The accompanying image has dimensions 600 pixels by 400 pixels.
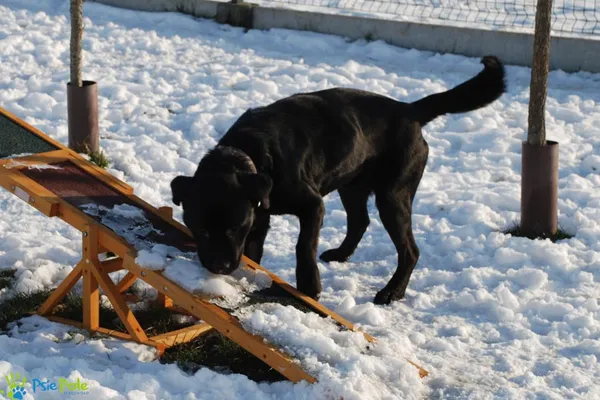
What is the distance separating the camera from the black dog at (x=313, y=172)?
429 cm

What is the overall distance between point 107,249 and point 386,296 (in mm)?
1540

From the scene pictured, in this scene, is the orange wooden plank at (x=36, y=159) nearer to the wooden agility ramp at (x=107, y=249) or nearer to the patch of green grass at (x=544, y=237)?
the wooden agility ramp at (x=107, y=249)

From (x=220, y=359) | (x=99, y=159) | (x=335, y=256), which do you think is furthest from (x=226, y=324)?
(x=99, y=159)

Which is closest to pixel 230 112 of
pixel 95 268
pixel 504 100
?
pixel 504 100

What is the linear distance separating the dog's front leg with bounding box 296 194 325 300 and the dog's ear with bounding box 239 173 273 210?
392mm

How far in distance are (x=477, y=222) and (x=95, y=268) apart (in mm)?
2656

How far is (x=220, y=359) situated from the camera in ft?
13.9

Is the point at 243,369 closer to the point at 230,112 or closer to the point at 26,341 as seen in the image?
the point at 26,341

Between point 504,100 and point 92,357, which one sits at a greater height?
point 504,100

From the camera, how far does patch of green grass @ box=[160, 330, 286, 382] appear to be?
4104 mm

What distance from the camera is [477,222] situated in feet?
19.8

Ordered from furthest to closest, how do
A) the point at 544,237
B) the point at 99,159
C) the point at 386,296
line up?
the point at 99,159
the point at 544,237
the point at 386,296

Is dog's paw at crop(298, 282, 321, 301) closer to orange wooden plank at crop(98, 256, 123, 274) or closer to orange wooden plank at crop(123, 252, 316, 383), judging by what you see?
orange wooden plank at crop(123, 252, 316, 383)

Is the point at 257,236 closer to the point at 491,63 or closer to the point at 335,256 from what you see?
the point at 335,256
